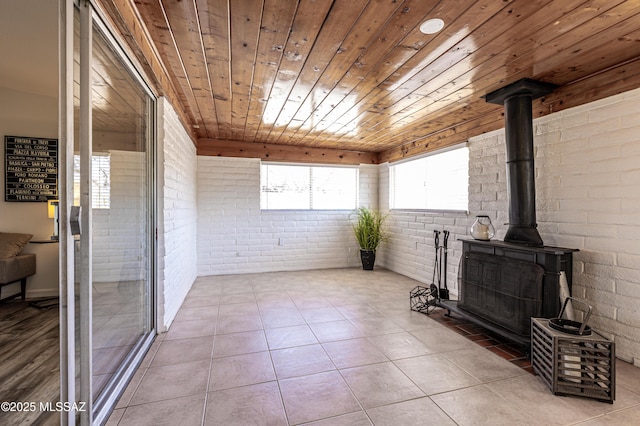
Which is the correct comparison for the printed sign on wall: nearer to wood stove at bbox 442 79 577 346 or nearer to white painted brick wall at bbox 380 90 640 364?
wood stove at bbox 442 79 577 346

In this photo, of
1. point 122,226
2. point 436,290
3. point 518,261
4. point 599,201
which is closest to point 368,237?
point 436,290

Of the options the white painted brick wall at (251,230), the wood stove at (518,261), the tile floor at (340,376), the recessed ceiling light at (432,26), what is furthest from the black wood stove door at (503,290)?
the white painted brick wall at (251,230)

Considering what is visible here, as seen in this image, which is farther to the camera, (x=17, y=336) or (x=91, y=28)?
(x=17, y=336)

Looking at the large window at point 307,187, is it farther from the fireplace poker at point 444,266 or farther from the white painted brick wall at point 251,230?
the fireplace poker at point 444,266

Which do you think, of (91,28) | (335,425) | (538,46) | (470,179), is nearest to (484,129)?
(470,179)

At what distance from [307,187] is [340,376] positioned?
379cm

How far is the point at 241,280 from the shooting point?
14.9ft

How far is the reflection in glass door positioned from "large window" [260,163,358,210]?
9.05 ft

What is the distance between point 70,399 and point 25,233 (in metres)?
3.51

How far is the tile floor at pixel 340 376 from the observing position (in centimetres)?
161

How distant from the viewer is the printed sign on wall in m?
3.45

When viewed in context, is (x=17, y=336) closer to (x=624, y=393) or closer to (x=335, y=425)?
(x=335, y=425)

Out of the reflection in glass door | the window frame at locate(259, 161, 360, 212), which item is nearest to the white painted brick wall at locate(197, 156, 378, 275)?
the window frame at locate(259, 161, 360, 212)

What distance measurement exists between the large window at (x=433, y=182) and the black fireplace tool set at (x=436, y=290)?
0.50 meters
